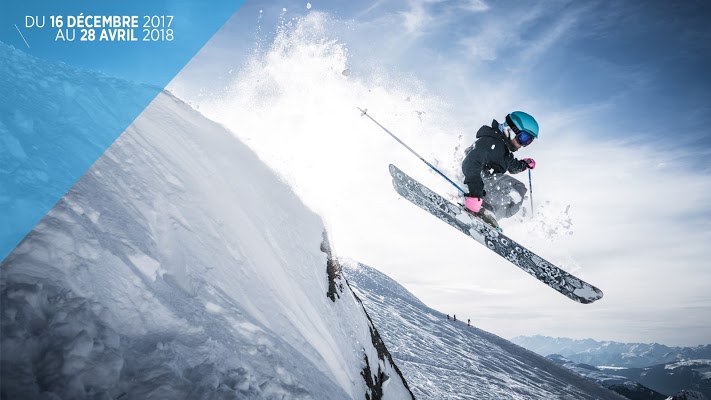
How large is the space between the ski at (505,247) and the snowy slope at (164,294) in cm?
406

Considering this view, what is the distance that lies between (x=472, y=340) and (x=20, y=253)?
1699 inches

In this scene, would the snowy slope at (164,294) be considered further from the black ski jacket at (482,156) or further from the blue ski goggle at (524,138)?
the blue ski goggle at (524,138)

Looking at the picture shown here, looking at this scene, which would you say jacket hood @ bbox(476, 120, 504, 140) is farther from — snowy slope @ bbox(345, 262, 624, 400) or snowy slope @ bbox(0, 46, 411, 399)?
snowy slope @ bbox(345, 262, 624, 400)

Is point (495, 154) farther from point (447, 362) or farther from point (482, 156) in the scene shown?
point (447, 362)

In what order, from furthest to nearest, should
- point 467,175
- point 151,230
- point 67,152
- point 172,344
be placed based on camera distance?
point 467,175 < point 67,152 < point 151,230 < point 172,344

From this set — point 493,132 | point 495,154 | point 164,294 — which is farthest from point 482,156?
point 164,294

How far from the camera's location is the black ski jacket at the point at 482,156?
7.04 m

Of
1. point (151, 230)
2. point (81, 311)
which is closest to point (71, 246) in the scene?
point (81, 311)

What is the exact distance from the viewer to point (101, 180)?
3.27m

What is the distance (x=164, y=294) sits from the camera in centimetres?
256

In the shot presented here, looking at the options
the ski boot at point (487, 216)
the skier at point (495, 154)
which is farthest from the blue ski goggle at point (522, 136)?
the ski boot at point (487, 216)

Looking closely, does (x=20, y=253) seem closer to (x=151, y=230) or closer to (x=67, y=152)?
(x=151, y=230)

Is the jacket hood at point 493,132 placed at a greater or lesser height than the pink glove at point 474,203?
greater

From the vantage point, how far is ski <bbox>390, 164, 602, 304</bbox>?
748 cm
